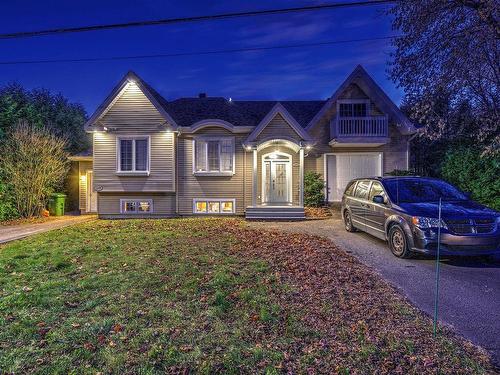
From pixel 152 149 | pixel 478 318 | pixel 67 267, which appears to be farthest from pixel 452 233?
pixel 152 149

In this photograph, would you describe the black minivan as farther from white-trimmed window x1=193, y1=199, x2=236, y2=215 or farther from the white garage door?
white-trimmed window x1=193, y1=199, x2=236, y2=215

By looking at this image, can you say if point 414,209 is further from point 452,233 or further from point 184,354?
point 184,354

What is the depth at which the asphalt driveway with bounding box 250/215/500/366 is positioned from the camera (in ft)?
12.5

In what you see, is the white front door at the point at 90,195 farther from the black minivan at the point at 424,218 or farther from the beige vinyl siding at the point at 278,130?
the black minivan at the point at 424,218

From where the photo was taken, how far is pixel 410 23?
9.63 metres

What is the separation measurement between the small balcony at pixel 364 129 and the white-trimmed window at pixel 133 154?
9.38 metres

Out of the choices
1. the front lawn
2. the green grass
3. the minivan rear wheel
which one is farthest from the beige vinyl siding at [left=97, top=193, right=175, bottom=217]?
the minivan rear wheel

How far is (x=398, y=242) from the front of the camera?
716 cm

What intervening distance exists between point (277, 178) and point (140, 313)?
1240 cm

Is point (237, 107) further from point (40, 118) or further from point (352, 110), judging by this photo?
point (40, 118)

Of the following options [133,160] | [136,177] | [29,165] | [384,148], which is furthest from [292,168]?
[29,165]

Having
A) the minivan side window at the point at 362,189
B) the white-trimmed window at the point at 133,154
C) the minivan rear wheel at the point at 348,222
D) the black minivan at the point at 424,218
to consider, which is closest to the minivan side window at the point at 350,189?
the minivan side window at the point at 362,189

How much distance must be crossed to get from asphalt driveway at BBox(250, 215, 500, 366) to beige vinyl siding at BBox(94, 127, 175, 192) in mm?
9034

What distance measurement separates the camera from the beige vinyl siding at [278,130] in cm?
1474
